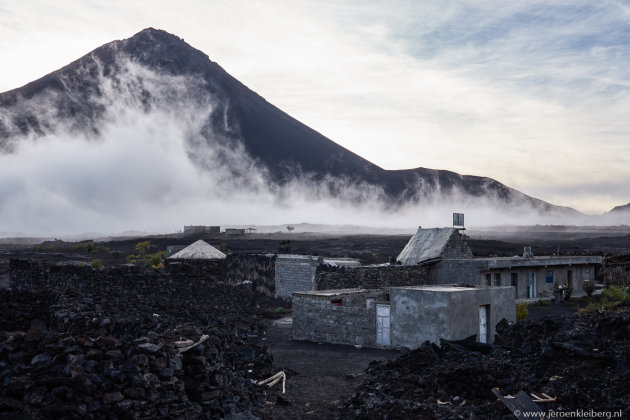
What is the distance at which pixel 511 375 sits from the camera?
13102mm

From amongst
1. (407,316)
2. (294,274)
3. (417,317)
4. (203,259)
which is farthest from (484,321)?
(203,259)

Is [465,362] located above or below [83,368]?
below

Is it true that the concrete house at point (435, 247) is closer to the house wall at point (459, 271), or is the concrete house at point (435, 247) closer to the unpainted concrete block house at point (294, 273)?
the house wall at point (459, 271)

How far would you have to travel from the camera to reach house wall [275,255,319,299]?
3102 cm

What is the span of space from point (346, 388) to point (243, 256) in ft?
76.6

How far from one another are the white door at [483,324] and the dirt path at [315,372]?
3.48 m

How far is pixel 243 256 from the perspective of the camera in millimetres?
37656

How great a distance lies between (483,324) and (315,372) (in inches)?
307

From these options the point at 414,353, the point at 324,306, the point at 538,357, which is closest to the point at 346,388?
the point at 414,353

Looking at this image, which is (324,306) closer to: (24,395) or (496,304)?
(496,304)

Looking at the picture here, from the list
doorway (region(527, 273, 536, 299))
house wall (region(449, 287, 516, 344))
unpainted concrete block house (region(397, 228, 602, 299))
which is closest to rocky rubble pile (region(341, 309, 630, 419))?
house wall (region(449, 287, 516, 344))

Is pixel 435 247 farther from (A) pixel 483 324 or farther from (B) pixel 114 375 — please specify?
(B) pixel 114 375

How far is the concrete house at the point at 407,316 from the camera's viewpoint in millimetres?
20109

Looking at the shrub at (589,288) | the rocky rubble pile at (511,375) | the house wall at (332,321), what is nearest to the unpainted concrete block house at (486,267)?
the shrub at (589,288)
